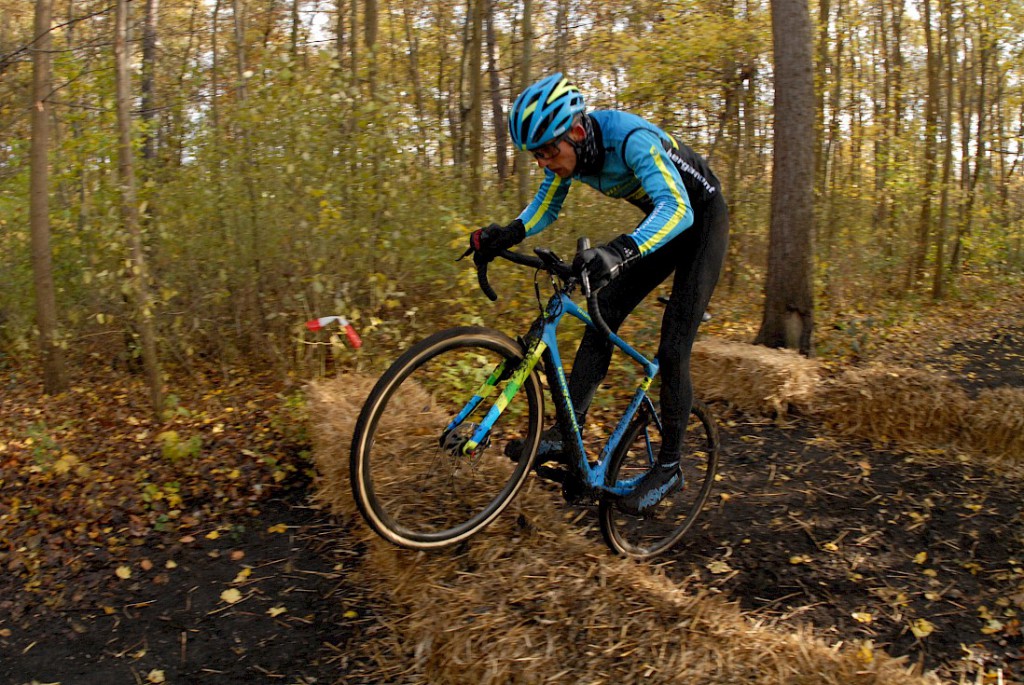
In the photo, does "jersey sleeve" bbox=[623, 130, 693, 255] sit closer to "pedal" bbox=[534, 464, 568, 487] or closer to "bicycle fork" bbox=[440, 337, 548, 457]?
"bicycle fork" bbox=[440, 337, 548, 457]

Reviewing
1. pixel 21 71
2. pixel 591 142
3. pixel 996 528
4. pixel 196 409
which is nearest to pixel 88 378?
pixel 196 409

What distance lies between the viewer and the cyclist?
2.91 metres

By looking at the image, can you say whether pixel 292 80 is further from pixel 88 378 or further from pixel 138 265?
pixel 88 378

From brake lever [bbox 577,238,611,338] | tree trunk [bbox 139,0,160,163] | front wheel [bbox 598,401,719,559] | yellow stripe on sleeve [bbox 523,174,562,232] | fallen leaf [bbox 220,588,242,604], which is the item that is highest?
tree trunk [bbox 139,0,160,163]

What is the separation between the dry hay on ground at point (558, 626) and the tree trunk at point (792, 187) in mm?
4922

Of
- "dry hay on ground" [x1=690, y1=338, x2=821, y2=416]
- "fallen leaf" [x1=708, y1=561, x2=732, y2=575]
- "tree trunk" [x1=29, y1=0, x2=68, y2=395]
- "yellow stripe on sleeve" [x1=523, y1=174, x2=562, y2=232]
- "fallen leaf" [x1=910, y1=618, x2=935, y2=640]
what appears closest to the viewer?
"fallen leaf" [x1=910, y1=618, x2=935, y2=640]

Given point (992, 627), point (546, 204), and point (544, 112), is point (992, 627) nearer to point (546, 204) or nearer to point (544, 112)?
point (546, 204)

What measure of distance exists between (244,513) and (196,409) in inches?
83.4

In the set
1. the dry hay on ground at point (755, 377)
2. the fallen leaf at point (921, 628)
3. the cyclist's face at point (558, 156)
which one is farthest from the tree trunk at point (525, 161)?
the fallen leaf at point (921, 628)

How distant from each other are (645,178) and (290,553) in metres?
2.72

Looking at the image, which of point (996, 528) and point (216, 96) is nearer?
point (996, 528)

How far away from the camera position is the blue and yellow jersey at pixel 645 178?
2953mm

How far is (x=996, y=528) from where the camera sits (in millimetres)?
4316

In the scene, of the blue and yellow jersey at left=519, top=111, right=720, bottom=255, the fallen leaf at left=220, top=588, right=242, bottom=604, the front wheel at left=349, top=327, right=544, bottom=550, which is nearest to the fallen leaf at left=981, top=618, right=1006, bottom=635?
the front wheel at left=349, top=327, right=544, bottom=550
